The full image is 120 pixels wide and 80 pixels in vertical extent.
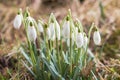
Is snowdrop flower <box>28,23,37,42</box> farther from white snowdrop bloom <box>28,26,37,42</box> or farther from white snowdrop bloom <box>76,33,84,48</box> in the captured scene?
white snowdrop bloom <box>76,33,84,48</box>

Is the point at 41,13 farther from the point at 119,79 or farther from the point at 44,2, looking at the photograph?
the point at 119,79

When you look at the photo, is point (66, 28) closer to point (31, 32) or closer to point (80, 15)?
point (31, 32)

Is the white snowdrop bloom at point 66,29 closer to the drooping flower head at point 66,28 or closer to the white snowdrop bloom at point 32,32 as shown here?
the drooping flower head at point 66,28

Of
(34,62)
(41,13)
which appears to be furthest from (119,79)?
(41,13)

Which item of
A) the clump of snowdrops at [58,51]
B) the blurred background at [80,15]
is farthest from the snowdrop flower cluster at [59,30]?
the blurred background at [80,15]

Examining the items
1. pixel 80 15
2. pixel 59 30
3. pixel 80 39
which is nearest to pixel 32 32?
pixel 59 30

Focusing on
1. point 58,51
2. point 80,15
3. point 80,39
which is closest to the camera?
point 80,39
